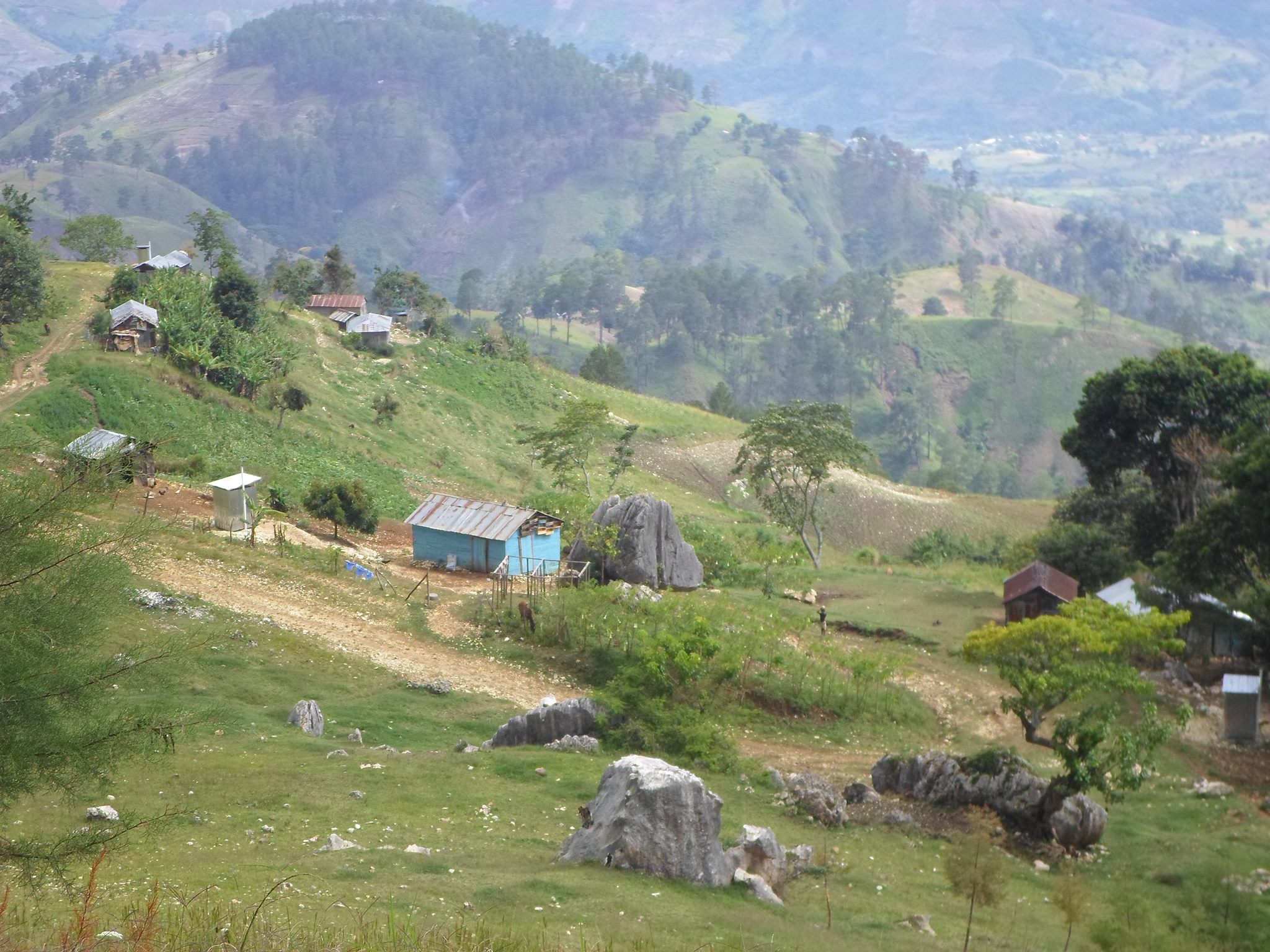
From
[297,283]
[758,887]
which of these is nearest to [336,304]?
[297,283]

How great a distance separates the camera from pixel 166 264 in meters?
71.3

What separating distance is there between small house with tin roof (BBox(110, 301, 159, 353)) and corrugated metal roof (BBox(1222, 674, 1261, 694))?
38.8m

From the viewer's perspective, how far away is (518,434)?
218ft

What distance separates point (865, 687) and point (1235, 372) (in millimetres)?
20167

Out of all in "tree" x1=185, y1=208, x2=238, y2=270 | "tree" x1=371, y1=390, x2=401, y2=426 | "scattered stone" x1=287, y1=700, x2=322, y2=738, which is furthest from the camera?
"tree" x1=185, y1=208, x2=238, y2=270

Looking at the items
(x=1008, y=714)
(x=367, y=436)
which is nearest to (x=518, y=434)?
(x=367, y=436)

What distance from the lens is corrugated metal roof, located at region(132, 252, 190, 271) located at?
66.8m

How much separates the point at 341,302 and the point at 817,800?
201 feet

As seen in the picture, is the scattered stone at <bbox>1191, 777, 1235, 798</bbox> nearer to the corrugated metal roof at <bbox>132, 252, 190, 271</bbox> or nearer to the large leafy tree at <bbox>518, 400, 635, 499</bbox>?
the large leafy tree at <bbox>518, 400, 635, 499</bbox>

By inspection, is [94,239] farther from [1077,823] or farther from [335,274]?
[1077,823]

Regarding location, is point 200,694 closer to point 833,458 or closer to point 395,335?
point 833,458

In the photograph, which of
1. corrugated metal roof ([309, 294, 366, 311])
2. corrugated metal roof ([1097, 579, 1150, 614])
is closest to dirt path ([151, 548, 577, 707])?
corrugated metal roof ([1097, 579, 1150, 614])

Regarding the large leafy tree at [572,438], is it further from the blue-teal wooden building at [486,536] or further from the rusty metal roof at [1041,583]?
the rusty metal roof at [1041,583]

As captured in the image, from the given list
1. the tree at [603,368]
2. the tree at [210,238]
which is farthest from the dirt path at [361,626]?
the tree at [603,368]
